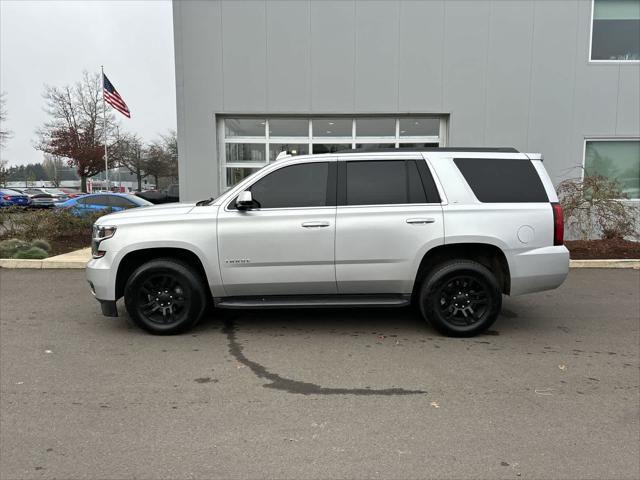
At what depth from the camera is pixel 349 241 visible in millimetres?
5109

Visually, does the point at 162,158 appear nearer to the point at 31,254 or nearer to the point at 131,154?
the point at 131,154

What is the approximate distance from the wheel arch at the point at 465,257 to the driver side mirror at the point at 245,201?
1979 millimetres

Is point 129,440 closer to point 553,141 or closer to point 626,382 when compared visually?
point 626,382

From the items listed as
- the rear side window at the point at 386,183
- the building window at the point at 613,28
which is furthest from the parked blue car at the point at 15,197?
the building window at the point at 613,28

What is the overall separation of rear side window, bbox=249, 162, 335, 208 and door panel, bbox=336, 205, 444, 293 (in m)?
0.34

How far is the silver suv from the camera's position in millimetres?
5102

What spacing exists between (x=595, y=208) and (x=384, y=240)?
796cm

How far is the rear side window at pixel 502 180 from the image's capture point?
5.22 m

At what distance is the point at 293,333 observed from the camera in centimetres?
540

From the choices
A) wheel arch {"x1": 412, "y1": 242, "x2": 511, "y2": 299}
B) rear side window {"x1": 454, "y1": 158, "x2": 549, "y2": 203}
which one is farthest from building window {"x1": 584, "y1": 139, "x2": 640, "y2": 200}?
wheel arch {"x1": 412, "y1": 242, "x2": 511, "y2": 299}

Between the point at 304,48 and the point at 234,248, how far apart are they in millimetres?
7867

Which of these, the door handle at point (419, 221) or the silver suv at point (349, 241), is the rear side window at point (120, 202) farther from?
the door handle at point (419, 221)

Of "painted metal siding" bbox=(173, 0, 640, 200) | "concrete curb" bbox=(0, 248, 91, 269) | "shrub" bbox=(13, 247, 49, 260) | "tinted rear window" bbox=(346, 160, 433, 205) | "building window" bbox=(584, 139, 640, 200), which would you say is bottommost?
"concrete curb" bbox=(0, 248, 91, 269)

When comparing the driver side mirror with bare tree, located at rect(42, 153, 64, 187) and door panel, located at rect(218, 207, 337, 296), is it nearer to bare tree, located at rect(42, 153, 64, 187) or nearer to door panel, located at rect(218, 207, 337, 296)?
door panel, located at rect(218, 207, 337, 296)
